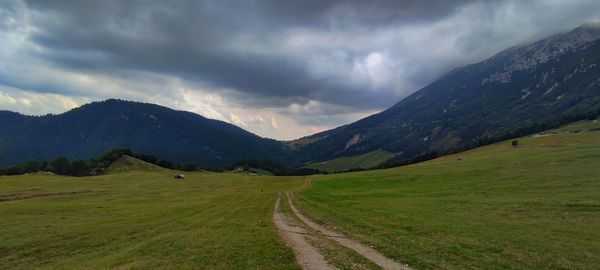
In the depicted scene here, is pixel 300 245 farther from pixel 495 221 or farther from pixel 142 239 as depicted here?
pixel 495 221

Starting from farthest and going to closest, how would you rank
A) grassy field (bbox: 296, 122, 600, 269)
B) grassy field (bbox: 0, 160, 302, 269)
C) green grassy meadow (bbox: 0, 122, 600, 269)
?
grassy field (bbox: 0, 160, 302, 269), green grassy meadow (bbox: 0, 122, 600, 269), grassy field (bbox: 296, 122, 600, 269)

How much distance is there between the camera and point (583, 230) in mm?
29156

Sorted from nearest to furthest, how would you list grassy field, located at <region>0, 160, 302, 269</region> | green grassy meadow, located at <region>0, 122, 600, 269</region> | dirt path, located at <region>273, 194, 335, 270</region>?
dirt path, located at <region>273, 194, 335, 270</region> → green grassy meadow, located at <region>0, 122, 600, 269</region> → grassy field, located at <region>0, 160, 302, 269</region>

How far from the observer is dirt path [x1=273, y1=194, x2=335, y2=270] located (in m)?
20.7

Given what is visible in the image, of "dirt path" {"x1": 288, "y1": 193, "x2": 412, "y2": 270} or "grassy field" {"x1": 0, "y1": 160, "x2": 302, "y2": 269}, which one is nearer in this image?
"dirt path" {"x1": 288, "y1": 193, "x2": 412, "y2": 270}

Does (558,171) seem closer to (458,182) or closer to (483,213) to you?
(458,182)

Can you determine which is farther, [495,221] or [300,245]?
[495,221]

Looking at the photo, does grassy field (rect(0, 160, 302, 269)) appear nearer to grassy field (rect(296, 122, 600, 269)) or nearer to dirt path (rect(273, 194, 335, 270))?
dirt path (rect(273, 194, 335, 270))

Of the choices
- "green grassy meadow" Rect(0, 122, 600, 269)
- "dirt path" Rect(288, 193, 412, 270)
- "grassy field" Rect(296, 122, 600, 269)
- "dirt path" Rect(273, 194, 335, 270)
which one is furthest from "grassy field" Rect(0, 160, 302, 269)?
"grassy field" Rect(296, 122, 600, 269)

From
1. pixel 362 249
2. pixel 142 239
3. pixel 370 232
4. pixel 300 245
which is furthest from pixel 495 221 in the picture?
pixel 142 239

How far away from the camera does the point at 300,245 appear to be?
26312 millimetres

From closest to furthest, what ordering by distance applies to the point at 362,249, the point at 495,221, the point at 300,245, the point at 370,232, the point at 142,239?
1. the point at 362,249
2. the point at 300,245
3. the point at 370,232
4. the point at 142,239
5. the point at 495,221

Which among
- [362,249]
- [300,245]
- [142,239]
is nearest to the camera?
[362,249]

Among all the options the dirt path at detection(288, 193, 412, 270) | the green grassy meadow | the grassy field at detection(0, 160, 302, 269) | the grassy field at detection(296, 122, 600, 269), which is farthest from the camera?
the grassy field at detection(0, 160, 302, 269)
